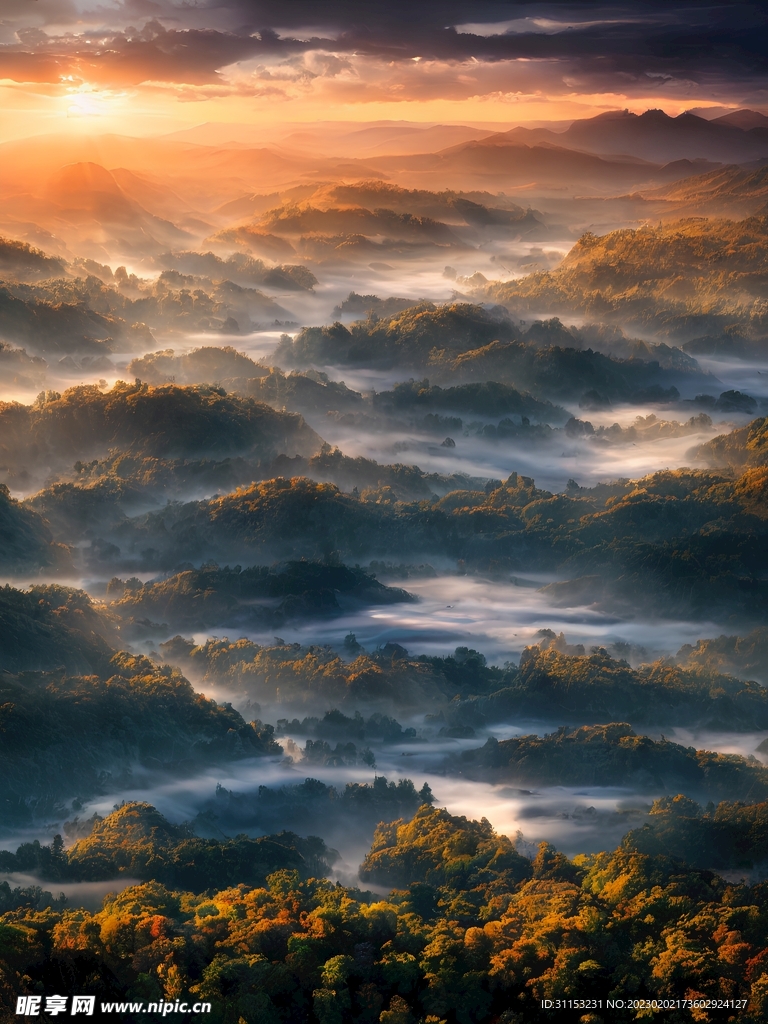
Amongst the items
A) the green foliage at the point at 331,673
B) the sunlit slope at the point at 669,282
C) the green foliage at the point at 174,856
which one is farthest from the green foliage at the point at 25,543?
the sunlit slope at the point at 669,282

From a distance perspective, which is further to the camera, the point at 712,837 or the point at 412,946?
the point at 712,837

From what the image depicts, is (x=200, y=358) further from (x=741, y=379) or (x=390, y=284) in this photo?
(x=390, y=284)

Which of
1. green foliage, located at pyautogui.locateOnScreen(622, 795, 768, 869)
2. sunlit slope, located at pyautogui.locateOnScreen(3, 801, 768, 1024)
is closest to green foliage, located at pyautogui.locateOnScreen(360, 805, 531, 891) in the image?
sunlit slope, located at pyautogui.locateOnScreen(3, 801, 768, 1024)

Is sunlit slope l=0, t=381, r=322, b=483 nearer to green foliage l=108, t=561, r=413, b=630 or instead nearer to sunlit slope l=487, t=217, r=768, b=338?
green foliage l=108, t=561, r=413, b=630

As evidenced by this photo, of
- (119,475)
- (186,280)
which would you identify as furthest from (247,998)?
(186,280)

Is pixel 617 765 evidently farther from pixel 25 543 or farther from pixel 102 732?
pixel 25 543

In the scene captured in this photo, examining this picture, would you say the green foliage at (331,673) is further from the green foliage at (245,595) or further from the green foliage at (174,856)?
the green foliage at (174,856)

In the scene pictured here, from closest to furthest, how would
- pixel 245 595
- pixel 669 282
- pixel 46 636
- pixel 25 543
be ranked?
1. pixel 46 636
2. pixel 245 595
3. pixel 25 543
4. pixel 669 282

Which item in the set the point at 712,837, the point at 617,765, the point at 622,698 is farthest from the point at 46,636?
the point at 712,837
